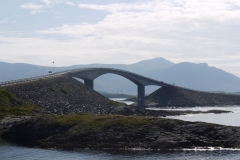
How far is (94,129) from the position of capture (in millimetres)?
59906

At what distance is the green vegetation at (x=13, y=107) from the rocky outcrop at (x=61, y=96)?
99.6 inches

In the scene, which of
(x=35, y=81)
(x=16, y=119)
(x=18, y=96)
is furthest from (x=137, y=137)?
(x=35, y=81)

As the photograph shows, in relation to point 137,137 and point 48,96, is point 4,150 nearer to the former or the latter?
point 137,137

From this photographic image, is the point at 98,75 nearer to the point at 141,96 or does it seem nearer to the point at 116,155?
the point at 141,96

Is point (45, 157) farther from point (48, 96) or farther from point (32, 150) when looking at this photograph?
point (48, 96)

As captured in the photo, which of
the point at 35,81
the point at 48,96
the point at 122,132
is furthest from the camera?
the point at 35,81

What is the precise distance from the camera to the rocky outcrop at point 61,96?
92000 mm

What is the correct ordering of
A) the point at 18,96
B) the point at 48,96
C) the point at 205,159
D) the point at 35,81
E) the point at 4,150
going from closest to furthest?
the point at 205,159, the point at 4,150, the point at 18,96, the point at 48,96, the point at 35,81

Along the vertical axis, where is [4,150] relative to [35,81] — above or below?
below

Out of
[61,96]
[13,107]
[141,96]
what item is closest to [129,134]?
[13,107]

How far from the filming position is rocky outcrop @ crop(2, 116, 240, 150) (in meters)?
54.2

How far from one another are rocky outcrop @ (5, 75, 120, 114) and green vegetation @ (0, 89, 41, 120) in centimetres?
253

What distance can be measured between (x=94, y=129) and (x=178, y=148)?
12621 mm

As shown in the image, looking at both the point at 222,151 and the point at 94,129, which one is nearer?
the point at 222,151
